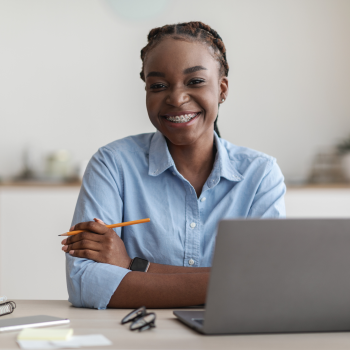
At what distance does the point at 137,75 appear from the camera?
3.15 m

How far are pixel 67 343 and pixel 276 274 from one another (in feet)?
1.09

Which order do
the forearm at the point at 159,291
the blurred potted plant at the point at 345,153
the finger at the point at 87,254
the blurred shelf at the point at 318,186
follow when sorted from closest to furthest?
1. the forearm at the point at 159,291
2. the finger at the point at 87,254
3. the blurred shelf at the point at 318,186
4. the blurred potted plant at the point at 345,153

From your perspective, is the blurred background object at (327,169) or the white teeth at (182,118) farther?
the blurred background object at (327,169)

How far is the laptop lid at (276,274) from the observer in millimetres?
676

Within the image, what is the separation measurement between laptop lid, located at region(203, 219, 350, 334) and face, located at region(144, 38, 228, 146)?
78 cm

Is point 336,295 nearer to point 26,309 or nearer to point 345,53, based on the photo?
point 26,309

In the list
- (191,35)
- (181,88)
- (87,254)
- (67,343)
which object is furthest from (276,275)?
(191,35)

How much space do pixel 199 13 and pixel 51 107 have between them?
1223 millimetres

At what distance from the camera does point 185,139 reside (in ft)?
4.79

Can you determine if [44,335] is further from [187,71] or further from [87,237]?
[187,71]

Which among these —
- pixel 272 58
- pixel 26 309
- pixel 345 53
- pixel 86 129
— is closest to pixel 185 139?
pixel 26 309

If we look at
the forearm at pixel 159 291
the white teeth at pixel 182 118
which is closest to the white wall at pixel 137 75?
the white teeth at pixel 182 118

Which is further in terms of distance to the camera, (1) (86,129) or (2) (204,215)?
(1) (86,129)

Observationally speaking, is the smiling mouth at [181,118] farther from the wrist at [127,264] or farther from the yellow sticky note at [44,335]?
the yellow sticky note at [44,335]
